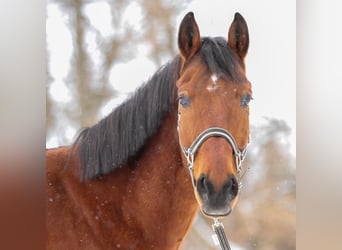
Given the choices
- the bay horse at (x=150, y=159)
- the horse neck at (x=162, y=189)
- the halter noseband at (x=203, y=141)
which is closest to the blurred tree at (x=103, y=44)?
the bay horse at (x=150, y=159)

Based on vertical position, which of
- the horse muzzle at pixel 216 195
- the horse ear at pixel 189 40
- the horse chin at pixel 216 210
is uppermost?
the horse ear at pixel 189 40

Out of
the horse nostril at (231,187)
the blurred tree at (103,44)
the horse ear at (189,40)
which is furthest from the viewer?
the blurred tree at (103,44)

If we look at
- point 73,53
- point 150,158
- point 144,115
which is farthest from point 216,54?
point 73,53

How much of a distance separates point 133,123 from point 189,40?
1.15ft

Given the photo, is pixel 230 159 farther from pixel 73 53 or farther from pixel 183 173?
pixel 73 53

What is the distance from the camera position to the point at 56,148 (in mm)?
1637

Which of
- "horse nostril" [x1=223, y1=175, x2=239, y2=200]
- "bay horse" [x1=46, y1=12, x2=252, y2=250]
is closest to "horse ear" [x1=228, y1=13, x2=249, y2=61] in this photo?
"bay horse" [x1=46, y1=12, x2=252, y2=250]

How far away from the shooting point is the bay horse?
1407 millimetres

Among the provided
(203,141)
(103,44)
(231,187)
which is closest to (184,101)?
(203,141)

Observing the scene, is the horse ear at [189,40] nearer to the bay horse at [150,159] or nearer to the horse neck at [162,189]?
the bay horse at [150,159]

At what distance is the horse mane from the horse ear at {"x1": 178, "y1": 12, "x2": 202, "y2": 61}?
0.03 m

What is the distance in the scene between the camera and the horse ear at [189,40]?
4.80 ft

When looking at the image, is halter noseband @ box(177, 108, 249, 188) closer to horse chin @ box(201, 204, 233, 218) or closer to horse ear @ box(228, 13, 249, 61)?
horse chin @ box(201, 204, 233, 218)

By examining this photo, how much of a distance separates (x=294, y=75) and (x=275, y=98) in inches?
4.9
